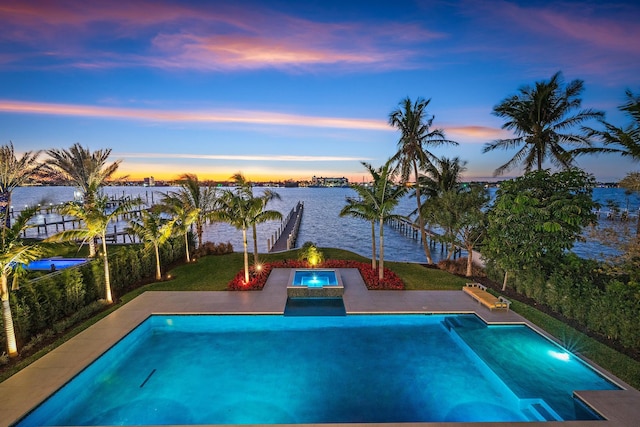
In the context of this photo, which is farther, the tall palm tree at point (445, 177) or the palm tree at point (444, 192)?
the tall palm tree at point (445, 177)

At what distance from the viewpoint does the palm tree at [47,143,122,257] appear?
2014 centimetres

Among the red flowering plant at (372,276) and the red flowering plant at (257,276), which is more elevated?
the red flowering plant at (257,276)

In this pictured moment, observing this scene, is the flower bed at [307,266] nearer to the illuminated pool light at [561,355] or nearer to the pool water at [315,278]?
the pool water at [315,278]

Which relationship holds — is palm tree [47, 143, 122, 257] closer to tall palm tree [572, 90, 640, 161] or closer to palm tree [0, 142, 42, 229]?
palm tree [0, 142, 42, 229]

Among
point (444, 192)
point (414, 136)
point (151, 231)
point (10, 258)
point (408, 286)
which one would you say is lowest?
point (408, 286)

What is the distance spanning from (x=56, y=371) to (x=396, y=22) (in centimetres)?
1801

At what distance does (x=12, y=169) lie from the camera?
19.1 metres

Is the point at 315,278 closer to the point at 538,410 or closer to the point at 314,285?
the point at 314,285

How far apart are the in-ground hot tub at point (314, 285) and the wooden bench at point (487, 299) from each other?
5.36 m

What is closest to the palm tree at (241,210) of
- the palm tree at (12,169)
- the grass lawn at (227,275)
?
the grass lawn at (227,275)

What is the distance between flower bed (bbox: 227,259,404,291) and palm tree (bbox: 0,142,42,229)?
15557 millimetres

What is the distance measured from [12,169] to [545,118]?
31.4 metres

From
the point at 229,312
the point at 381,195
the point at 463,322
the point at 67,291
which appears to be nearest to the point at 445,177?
the point at 381,195

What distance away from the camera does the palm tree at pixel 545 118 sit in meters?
14.5
